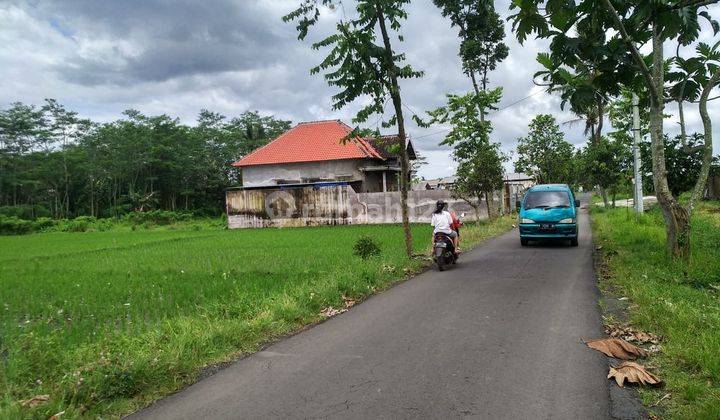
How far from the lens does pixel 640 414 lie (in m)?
3.77

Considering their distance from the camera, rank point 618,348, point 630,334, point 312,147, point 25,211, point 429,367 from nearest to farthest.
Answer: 1. point 429,367
2. point 618,348
3. point 630,334
4. point 312,147
5. point 25,211

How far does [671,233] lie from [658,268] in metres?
0.93

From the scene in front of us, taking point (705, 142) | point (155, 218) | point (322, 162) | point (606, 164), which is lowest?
point (155, 218)

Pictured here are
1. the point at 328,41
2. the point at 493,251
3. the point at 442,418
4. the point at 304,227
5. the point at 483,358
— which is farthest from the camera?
the point at 304,227

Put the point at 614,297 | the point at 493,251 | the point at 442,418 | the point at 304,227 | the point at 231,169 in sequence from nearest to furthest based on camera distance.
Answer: the point at 442,418 → the point at 614,297 → the point at 493,251 → the point at 304,227 → the point at 231,169

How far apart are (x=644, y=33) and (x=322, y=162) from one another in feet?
90.6

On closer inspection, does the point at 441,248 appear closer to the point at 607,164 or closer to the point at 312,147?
the point at 607,164

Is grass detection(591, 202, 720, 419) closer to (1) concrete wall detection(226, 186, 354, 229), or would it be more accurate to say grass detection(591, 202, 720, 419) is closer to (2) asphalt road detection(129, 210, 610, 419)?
(2) asphalt road detection(129, 210, 610, 419)

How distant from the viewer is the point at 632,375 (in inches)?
174

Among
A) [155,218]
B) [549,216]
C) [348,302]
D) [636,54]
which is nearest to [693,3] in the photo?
[636,54]

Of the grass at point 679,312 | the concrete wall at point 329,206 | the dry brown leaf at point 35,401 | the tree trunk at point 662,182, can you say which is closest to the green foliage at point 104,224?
the concrete wall at point 329,206

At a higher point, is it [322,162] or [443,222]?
[322,162]

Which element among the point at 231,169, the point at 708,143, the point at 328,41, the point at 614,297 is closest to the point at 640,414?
the point at 614,297

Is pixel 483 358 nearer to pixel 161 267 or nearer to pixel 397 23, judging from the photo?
pixel 397 23
